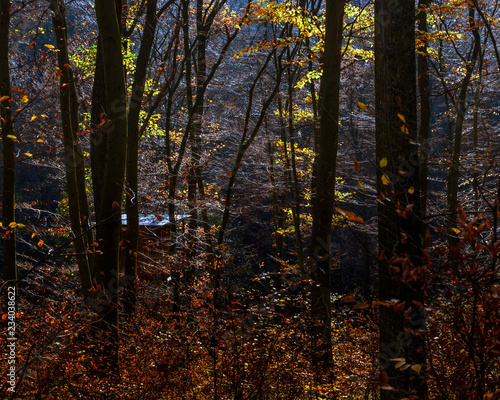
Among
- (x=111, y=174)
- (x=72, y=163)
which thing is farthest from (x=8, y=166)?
(x=111, y=174)

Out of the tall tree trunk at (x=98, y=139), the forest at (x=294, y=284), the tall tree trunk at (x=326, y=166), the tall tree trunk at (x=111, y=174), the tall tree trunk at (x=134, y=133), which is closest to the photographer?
the forest at (x=294, y=284)

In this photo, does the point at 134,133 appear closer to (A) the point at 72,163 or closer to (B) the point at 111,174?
(A) the point at 72,163

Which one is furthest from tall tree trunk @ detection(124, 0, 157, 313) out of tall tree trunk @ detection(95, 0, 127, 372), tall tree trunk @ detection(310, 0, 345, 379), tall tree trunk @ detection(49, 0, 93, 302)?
tall tree trunk @ detection(310, 0, 345, 379)

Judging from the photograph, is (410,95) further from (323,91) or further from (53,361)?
(53,361)

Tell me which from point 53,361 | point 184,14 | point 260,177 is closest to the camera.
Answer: point 53,361

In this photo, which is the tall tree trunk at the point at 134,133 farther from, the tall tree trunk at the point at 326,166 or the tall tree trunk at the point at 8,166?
the tall tree trunk at the point at 326,166

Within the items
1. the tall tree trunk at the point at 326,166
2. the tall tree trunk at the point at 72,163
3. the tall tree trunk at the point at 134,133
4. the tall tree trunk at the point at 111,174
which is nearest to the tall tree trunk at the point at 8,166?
the tall tree trunk at the point at 72,163

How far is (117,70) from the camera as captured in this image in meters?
4.75

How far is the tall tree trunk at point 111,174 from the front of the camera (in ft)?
15.3

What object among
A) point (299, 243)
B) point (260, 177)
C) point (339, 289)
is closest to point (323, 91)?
point (299, 243)

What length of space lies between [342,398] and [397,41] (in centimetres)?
376

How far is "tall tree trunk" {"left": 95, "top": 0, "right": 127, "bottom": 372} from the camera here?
466 centimetres

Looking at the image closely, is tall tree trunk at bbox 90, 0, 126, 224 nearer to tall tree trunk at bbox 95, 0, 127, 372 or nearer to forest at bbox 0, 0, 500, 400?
forest at bbox 0, 0, 500, 400

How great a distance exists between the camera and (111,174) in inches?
185
